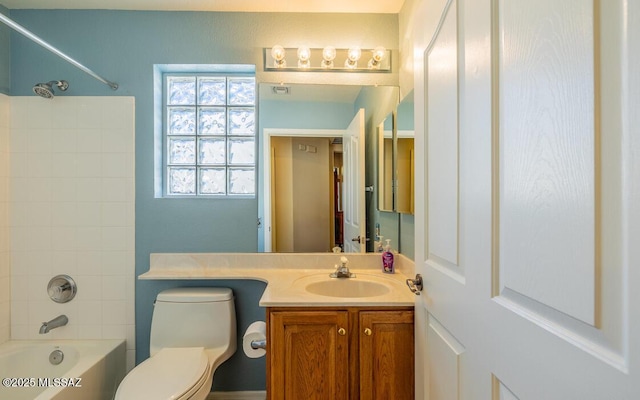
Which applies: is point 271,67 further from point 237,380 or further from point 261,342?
point 237,380

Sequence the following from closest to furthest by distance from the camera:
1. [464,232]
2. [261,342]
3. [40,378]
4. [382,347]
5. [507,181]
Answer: [507,181], [464,232], [382,347], [261,342], [40,378]

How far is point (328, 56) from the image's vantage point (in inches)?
69.4

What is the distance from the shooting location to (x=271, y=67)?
182 centimetres

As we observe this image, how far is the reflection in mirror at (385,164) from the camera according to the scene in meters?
1.68

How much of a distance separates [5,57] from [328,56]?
1915mm

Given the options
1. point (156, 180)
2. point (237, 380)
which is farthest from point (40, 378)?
point (156, 180)

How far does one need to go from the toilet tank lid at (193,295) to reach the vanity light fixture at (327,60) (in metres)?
1.36

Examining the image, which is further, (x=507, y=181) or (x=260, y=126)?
(x=260, y=126)

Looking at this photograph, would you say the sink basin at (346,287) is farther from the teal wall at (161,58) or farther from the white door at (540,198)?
the white door at (540,198)

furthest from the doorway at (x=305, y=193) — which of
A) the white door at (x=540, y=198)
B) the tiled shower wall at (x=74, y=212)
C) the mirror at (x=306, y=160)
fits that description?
the white door at (x=540, y=198)

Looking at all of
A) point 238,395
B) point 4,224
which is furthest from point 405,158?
point 4,224

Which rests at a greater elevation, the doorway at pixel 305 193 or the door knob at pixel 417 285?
the doorway at pixel 305 193

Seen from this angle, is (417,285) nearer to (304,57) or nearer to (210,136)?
(304,57)

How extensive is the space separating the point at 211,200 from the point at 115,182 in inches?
22.9
